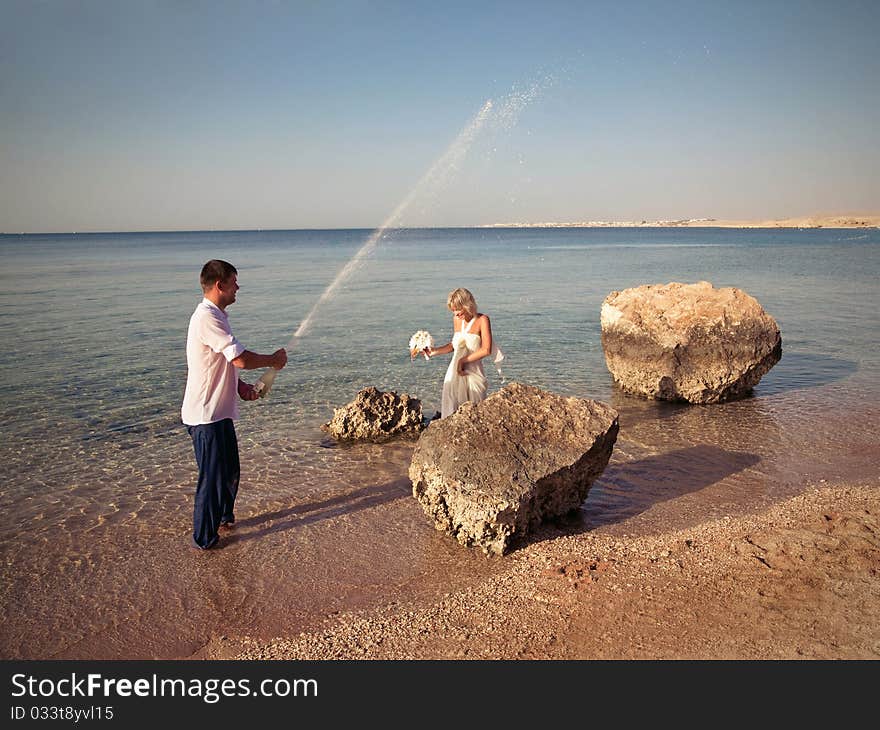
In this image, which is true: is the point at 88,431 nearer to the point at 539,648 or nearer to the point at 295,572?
the point at 295,572

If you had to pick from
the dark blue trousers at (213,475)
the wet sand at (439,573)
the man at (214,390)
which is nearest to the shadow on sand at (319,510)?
the wet sand at (439,573)

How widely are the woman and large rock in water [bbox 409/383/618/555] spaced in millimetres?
1270

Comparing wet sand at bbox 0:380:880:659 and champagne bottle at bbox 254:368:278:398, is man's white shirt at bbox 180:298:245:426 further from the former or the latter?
wet sand at bbox 0:380:880:659

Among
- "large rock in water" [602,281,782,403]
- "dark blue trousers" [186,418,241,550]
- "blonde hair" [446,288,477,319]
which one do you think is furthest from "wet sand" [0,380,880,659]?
"large rock in water" [602,281,782,403]

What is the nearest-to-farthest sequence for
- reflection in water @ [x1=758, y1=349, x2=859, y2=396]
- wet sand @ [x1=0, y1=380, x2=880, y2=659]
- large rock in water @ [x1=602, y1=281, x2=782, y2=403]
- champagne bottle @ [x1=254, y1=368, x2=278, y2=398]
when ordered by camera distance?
wet sand @ [x1=0, y1=380, x2=880, y2=659]
champagne bottle @ [x1=254, y1=368, x2=278, y2=398]
large rock in water @ [x1=602, y1=281, x2=782, y2=403]
reflection in water @ [x1=758, y1=349, x2=859, y2=396]

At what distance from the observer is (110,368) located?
13852mm

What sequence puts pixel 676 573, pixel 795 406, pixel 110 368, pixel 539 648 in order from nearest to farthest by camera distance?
pixel 539 648, pixel 676 573, pixel 795 406, pixel 110 368

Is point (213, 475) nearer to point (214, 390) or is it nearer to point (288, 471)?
point (214, 390)

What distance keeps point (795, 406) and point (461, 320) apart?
666cm

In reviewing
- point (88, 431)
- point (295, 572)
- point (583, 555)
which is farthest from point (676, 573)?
point (88, 431)

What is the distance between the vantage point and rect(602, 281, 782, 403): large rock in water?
424 inches

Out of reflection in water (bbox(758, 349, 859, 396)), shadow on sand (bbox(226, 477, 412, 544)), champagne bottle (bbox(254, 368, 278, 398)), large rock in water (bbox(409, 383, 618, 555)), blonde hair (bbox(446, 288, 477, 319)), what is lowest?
shadow on sand (bbox(226, 477, 412, 544))

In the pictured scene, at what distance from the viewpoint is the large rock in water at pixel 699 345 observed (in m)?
10.8

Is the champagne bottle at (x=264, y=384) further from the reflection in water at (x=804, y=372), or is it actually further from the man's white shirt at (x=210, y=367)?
the reflection in water at (x=804, y=372)
